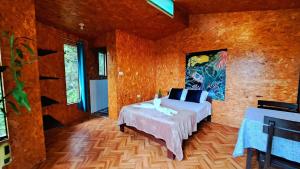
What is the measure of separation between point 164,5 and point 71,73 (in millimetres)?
2979

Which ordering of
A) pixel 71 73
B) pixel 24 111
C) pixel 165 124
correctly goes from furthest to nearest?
pixel 71 73 < pixel 165 124 < pixel 24 111

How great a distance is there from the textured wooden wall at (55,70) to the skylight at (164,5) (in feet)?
8.08

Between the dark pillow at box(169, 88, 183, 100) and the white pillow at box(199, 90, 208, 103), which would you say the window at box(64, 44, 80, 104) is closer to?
the dark pillow at box(169, 88, 183, 100)

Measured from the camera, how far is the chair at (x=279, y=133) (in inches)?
49.5

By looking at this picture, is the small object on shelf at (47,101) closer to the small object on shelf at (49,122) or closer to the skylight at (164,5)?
the small object on shelf at (49,122)

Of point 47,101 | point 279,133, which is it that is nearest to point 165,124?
point 279,133

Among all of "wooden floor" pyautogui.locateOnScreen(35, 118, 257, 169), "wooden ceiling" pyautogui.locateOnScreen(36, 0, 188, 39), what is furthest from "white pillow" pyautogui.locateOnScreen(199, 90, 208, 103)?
"wooden ceiling" pyautogui.locateOnScreen(36, 0, 188, 39)

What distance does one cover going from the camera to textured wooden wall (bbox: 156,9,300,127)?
288cm

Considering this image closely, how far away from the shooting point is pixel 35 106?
1997 millimetres

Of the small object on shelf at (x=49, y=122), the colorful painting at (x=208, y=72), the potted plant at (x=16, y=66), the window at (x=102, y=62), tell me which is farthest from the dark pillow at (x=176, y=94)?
the potted plant at (x=16, y=66)

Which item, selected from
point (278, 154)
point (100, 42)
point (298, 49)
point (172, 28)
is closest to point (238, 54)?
point (298, 49)

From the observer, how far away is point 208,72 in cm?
383

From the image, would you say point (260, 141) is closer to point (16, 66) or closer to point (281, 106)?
point (281, 106)

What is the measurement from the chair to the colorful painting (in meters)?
2.35
